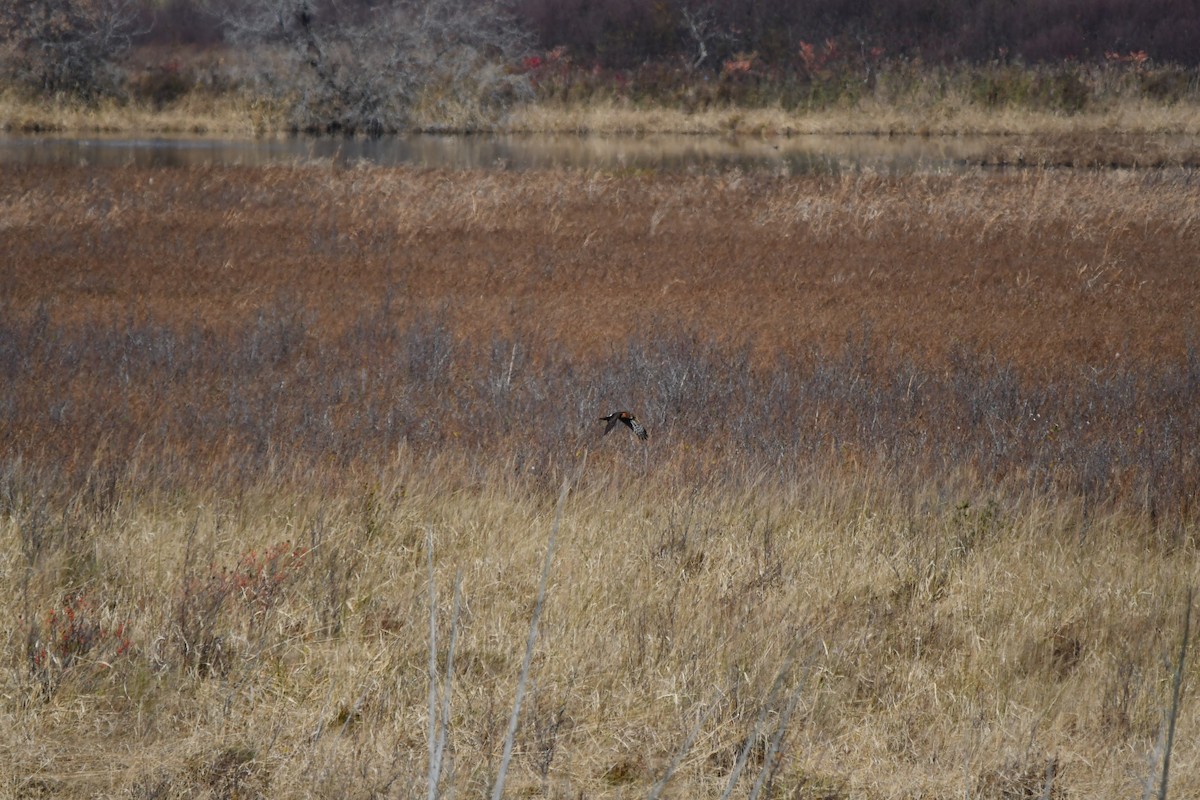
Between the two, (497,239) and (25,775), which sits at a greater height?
(25,775)

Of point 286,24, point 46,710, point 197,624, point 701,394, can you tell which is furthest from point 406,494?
point 286,24

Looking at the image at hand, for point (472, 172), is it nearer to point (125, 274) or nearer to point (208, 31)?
point (125, 274)

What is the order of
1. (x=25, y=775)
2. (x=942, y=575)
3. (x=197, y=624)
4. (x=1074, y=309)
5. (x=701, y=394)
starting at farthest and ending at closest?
1. (x=1074, y=309)
2. (x=701, y=394)
3. (x=942, y=575)
4. (x=197, y=624)
5. (x=25, y=775)

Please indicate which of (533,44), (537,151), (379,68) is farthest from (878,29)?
(537,151)

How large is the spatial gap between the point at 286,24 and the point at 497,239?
2059 cm

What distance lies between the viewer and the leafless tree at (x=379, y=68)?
3028cm

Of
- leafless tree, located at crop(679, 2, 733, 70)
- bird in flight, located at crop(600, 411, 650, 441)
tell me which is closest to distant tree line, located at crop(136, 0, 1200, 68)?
leafless tree, located at crop(679, 2, 733, 70)

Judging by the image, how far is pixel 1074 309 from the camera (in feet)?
32.9

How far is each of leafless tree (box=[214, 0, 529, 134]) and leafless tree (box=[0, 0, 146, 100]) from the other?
5.35 m

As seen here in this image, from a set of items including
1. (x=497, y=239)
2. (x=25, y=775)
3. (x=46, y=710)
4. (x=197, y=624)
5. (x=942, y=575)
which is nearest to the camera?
(x=25, y=775)

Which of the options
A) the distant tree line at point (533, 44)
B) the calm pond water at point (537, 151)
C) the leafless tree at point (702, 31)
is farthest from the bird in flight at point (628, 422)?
the leafless tree at point (702, 31)

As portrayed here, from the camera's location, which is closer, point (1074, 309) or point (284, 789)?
point (284, 789)

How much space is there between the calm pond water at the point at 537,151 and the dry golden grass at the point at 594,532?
990cm

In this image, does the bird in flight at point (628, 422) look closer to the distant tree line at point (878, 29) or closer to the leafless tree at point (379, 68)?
the leafless tree at point (379, 68)
